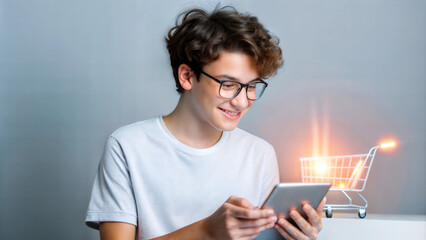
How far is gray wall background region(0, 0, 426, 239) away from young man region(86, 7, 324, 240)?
1323 millimetres

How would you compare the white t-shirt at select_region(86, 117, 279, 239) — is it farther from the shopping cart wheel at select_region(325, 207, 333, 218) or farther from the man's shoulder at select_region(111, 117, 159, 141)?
the shopping cart wheel at select_region(325, 207, 333, 218)

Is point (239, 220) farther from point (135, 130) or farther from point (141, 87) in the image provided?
point (141, 87)

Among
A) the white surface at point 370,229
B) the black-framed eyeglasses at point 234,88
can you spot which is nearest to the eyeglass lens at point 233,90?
the black-framed eyeglasses at point 234,88

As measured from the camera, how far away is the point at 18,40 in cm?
295

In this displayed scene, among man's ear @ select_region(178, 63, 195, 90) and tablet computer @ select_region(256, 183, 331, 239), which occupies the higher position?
man's ear @ select_region(178, 63, 195, 90)

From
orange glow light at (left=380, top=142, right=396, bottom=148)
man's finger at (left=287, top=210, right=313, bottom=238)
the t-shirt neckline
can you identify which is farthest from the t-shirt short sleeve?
orange glow light at (left=380, top=142, right=396, bottom=148)

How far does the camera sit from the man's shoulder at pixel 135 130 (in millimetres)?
1479

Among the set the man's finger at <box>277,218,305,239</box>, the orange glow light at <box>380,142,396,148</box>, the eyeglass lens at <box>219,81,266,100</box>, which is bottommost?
the orange glow light at <box>380,142,396,148</box>

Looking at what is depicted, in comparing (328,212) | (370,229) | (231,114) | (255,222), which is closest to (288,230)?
(255,222)

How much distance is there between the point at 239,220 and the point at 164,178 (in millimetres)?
446

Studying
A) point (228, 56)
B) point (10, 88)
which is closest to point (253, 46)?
point (228, 56)

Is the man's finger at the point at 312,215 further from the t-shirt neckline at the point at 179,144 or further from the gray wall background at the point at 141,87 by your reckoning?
the gray wall background at the point at 141,87

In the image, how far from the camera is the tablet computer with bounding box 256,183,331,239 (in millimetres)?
1121

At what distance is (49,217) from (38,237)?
14cm
